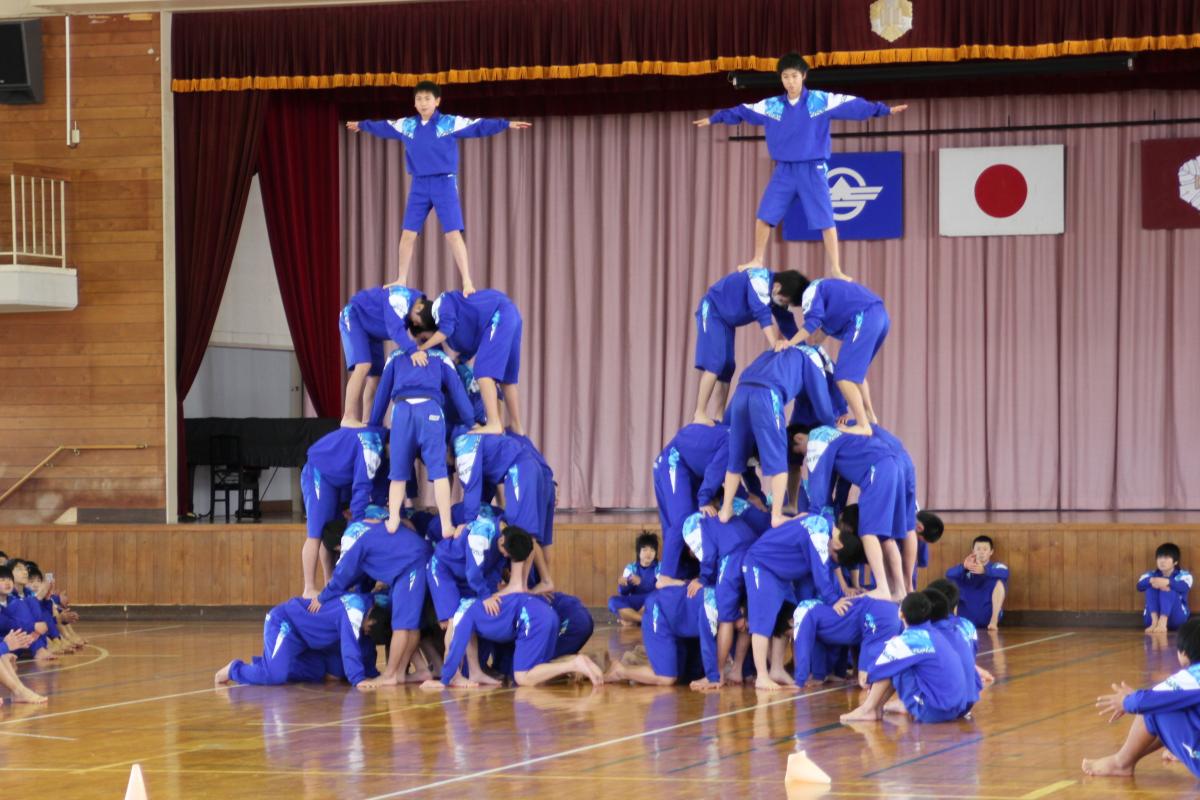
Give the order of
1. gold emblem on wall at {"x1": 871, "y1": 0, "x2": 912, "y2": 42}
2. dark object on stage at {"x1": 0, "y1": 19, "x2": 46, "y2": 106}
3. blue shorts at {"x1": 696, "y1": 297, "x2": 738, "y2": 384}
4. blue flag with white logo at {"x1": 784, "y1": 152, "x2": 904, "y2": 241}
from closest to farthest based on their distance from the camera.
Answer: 1. blue shorts at {"x1": 696, "y1": 297, "x2": 738, "y2": 384}
2. gold emblem on wall at {"x1": 871, "y1": 0, "x2": 912, "y2": 42}
3. dark object on stage at {"x1": 0, "y1": 19, "x2": 46, "y2": 106}
4. blue flag with white logo at {"x1": 784, "y1": 152, "x2": 904, "y2": 241}

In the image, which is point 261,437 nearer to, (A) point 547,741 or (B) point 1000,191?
(B) point 1000,191

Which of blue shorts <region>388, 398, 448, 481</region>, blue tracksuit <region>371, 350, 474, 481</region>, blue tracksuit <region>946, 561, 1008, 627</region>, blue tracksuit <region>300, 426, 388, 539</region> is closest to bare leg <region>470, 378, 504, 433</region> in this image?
blue tracksuit <region>371, 350, 474, 481</region>

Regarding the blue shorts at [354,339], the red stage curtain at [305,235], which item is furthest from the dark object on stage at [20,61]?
the blue shorts at [354,339]

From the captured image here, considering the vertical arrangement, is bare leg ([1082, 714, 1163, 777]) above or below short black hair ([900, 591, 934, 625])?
below

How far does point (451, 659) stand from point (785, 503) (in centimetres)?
221

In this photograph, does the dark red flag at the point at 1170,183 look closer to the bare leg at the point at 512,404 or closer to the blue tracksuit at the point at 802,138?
the blue tracksuit at the point at 802,138

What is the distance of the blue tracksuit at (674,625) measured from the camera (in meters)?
9.71

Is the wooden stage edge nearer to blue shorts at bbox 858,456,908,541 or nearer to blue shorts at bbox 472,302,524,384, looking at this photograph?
blue shorts at bbox 472,302,524,384

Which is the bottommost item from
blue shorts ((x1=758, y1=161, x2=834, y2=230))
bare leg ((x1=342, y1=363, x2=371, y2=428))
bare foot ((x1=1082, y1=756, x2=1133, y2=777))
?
bare foot ((x1=1082, y1=756, x2=1133, y2=777))

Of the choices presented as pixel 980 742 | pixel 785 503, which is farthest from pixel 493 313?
pixel 980 742

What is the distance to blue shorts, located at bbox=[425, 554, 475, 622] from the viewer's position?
9.95m

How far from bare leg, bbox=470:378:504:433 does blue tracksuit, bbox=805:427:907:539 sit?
2.05 metres

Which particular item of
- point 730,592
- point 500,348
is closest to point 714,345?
point 500,348

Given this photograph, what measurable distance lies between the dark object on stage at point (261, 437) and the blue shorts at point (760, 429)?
6.68m
